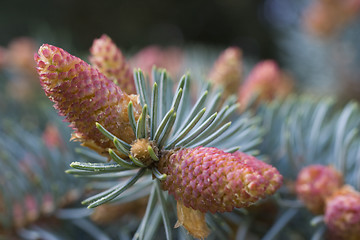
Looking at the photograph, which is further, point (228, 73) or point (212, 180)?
point (228, 73)

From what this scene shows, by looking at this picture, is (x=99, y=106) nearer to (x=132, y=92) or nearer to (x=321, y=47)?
(x=132, y=92)

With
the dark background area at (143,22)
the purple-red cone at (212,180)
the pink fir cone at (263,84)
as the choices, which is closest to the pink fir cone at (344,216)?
the purple-red cone at (212,180)

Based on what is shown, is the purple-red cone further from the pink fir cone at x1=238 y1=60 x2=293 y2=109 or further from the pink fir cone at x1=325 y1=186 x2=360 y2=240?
the pink fir cone at x1=238 y1=60 x2=293 y2=109

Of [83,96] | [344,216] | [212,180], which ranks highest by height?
[83,96]

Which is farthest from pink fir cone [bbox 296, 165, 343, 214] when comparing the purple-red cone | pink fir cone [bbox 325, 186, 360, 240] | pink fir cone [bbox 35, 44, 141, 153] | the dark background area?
the dark background area

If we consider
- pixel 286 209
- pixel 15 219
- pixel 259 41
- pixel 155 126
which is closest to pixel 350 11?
pixel 259 41

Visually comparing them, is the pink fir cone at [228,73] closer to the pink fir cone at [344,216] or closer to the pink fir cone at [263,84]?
the pink fir cone at [263,84]

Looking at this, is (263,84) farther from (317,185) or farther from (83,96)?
(83,96)

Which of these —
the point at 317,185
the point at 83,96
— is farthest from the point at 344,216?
the point at 83,96
